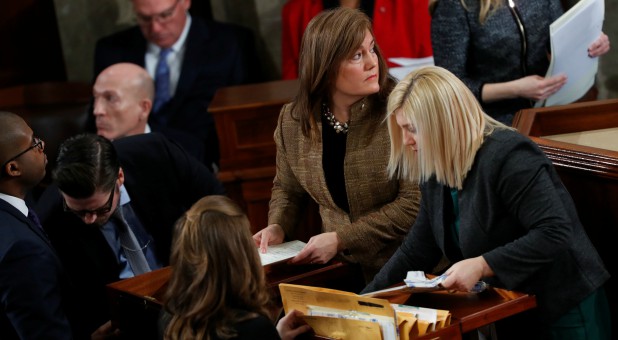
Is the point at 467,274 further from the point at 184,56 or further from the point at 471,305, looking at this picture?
the point at 184,56

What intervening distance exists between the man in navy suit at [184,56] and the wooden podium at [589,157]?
2171 mm

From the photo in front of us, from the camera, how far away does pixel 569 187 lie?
2863 mm

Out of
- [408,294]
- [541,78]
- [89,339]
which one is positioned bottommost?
[89,339]

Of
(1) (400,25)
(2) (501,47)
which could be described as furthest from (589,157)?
(1) (400,25)

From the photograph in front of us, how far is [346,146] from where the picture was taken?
2.96 meters

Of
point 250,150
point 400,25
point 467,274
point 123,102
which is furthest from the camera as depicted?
point 400,25

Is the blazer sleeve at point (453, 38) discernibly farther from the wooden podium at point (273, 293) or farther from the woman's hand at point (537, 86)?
the wooden podium at point (273, 293)

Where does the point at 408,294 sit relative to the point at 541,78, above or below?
below

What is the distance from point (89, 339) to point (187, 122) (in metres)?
2.04

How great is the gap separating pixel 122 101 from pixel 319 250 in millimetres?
1953

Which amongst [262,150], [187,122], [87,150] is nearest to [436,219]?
[87,150]

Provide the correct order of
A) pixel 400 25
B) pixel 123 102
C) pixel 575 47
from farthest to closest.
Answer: pixel 400 25, pixel 123 102, pixel 575 47

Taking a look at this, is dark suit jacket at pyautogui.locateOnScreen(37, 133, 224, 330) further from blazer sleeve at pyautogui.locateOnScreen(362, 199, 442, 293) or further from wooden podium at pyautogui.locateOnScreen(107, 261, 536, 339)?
blazer sleeve at pyautogui.locateOnScreen(362, 199, 442, 293)

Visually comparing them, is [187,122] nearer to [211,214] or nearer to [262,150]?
[262,150]
